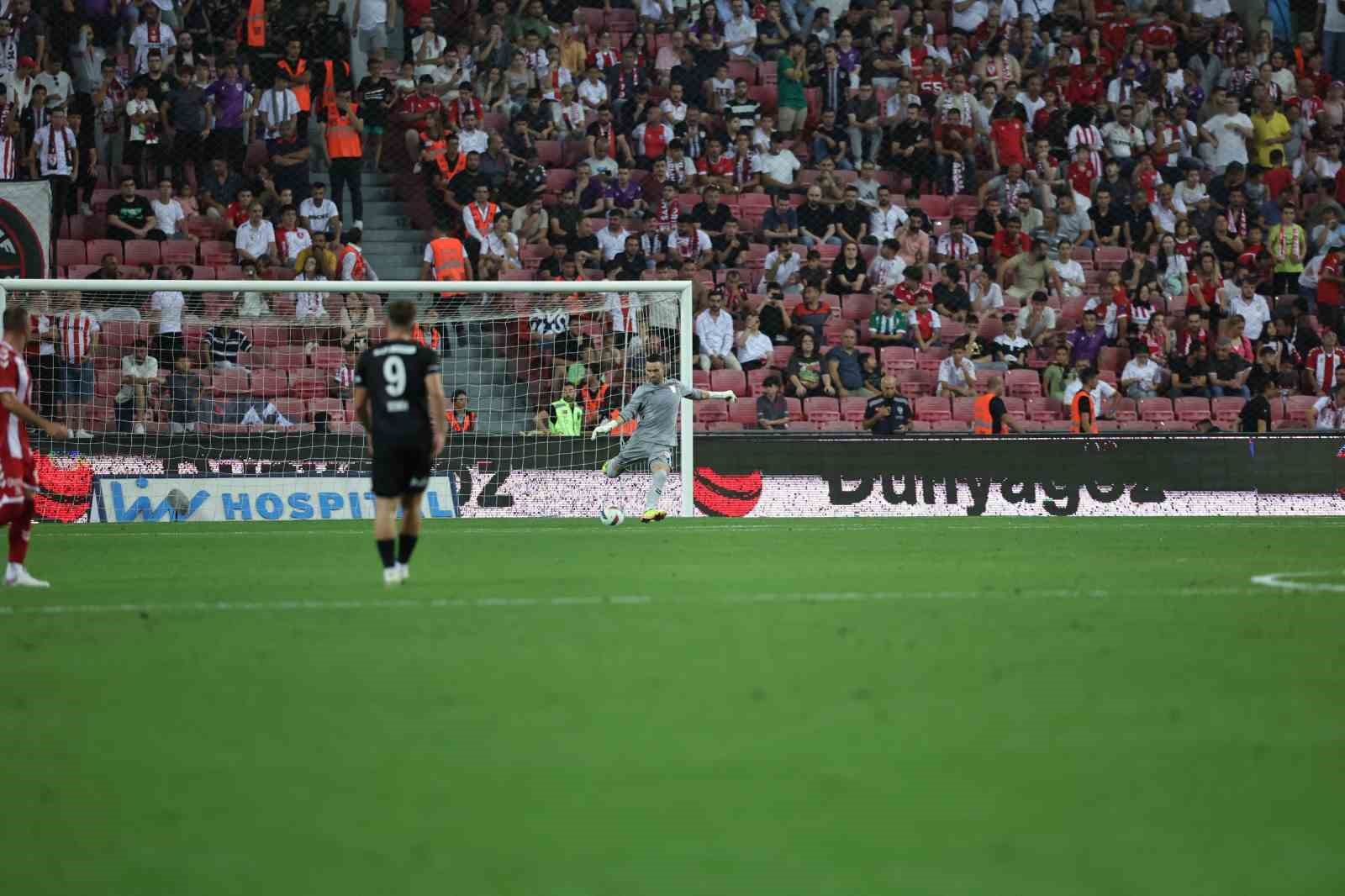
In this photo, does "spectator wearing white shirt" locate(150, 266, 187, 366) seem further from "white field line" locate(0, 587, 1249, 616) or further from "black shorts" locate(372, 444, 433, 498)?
"white field line" locate(0, 587, 1249, 616)

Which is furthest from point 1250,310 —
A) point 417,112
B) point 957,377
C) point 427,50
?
point 427,50

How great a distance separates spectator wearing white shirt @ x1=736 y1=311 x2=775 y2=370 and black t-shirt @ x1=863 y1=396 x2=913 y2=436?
4.62 ft

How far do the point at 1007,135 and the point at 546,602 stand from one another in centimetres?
1668

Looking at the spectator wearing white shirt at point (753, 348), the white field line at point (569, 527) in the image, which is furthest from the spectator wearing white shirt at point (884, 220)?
the white field line at point (569, 527)

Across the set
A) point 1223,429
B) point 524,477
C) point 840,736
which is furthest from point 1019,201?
point 840,736

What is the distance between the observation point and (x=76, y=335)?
18.8 metres

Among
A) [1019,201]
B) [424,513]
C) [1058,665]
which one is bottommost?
[424,513]

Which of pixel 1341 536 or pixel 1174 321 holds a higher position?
pixel 1174 321

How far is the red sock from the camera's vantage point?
34.8ft

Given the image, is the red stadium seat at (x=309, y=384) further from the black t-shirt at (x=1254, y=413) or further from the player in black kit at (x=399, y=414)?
the black t-shirt at (x=1254, y=413)

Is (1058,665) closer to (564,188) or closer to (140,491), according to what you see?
(140,491)

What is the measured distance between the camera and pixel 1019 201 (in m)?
23.9

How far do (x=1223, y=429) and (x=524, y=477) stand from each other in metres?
8.62

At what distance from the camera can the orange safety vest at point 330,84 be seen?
21.7m
